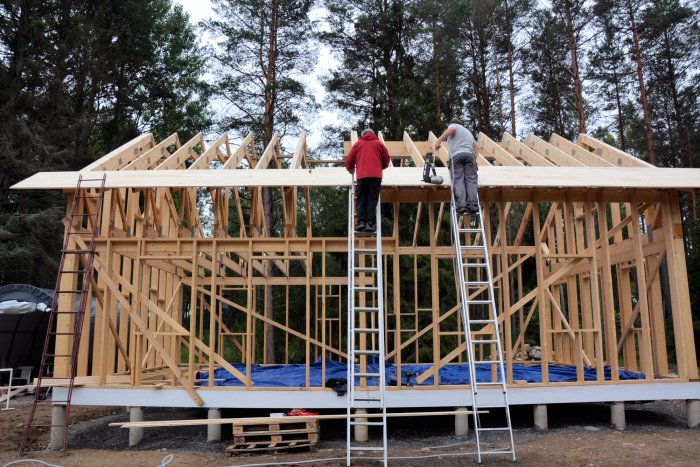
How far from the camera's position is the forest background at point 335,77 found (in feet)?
58.0

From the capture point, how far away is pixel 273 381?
27.3 ft

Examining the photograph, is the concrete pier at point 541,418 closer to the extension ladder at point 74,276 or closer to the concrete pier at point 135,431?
the concrete pier at point 135,431

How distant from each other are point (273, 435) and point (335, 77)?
49.4 ft

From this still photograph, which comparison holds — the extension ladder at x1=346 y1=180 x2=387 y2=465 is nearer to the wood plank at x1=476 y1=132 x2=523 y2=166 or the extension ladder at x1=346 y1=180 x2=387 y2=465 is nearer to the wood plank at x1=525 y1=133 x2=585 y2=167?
the wood plank at x1=476 y1=132 x2=523 y2=166

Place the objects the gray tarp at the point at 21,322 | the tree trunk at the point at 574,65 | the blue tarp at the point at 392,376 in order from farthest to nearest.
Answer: the tree trunk at the point at 574,65, the gray tarp at the point at 21,322, the blue tarp at the point at 392,376

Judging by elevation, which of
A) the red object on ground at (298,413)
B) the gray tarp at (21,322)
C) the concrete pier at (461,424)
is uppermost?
the gray tarp at (21,322)

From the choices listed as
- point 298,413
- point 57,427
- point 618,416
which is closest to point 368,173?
point 298,413

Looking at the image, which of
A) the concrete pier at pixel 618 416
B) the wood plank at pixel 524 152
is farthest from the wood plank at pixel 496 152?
the concrete pier at pixel 618 416

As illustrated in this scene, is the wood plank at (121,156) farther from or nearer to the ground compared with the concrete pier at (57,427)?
farther from the ground

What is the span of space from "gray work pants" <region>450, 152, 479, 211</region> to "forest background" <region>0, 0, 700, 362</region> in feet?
37.0

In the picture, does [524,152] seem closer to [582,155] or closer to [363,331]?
[582,155]

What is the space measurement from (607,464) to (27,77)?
62.3 feet

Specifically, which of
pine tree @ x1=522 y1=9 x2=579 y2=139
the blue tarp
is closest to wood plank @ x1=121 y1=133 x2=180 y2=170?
the blue tarp

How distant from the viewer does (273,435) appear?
7.23 meters
